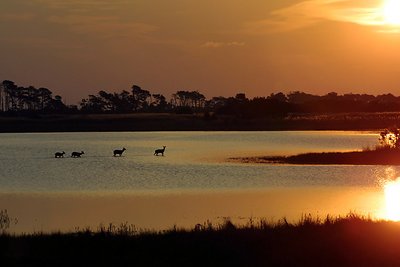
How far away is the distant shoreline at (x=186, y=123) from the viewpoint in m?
122

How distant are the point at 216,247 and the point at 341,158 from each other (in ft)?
128

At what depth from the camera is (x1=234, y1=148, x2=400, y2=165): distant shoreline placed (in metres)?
51.5

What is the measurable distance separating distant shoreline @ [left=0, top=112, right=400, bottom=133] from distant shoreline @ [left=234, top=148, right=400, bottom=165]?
61.2m

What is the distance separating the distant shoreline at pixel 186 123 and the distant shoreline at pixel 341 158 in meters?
61.2

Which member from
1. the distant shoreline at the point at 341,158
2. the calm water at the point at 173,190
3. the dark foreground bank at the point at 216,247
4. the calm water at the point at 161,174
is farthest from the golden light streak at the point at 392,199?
the distant shoreline at the point at 341,158

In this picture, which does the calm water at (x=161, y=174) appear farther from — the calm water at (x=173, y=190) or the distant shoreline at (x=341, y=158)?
the distant shoreline at (x=341, y=158)

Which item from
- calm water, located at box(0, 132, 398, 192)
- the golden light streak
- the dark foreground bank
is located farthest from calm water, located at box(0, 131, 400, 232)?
the dark foreground bank

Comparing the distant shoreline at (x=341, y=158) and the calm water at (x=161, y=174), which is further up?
the calm water at (x=161, y=174)

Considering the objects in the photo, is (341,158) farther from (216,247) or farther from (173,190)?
(216,247)

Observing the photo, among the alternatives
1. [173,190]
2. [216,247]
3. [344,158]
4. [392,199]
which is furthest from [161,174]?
[216,247]

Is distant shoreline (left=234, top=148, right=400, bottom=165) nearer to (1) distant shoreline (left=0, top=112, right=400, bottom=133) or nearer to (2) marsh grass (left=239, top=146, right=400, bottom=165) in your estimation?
(2) marsh grass (left=239, top=146, right=400, bottom=165)

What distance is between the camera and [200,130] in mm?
130875

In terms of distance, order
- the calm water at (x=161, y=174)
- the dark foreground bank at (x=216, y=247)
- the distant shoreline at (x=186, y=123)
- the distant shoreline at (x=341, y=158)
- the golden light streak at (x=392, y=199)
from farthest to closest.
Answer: the distant shoreline at (x=186, y=123)
the distant shoreline at (x=341, y=158)
the calm water at (x=161, y=174)
the golden light streak at (x=392, y=199)
the dark foreground bank at (x=216, y=247)

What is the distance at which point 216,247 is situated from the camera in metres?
15.2
